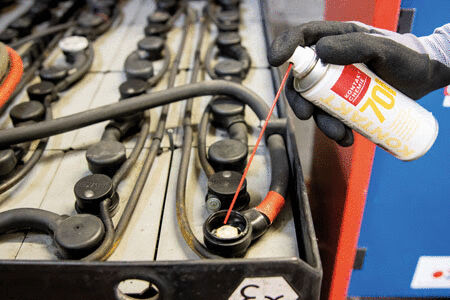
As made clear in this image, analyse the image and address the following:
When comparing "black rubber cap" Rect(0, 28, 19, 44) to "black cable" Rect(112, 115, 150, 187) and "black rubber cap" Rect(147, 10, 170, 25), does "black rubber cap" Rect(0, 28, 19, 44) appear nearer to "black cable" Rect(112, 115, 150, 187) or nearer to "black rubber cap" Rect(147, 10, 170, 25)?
"black rubber cap" Rect(147, 10, 170, 25)

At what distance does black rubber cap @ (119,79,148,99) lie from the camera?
1.00 m

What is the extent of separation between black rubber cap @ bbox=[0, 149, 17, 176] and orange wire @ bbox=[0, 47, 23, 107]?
15cm

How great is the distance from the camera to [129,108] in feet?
2.88

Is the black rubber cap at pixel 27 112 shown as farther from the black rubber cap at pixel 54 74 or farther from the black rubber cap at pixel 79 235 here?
the black rubber cap at pixel 79 235

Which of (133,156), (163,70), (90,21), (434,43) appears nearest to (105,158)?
(133,156)

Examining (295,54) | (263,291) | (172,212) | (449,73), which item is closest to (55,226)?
(172,212)

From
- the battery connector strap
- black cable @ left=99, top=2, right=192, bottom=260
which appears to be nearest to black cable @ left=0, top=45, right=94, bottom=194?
black cable @ left=99, top=2, right=192, bottom=260

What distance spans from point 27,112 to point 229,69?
503 millimetres

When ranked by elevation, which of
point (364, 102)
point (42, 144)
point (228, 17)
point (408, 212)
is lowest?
point (408, 212)

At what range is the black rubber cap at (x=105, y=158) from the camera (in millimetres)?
814

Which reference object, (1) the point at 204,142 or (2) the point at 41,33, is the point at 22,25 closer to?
(2) the point at 41,33

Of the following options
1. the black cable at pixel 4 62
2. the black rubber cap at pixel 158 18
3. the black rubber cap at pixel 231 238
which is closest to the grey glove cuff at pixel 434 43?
the black rubber cap at pixel 231 238

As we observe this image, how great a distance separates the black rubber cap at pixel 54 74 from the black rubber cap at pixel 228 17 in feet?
1.79

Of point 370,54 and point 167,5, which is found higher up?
point 370,54
